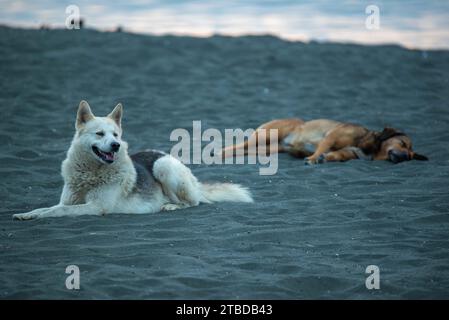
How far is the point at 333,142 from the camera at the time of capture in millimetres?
11117

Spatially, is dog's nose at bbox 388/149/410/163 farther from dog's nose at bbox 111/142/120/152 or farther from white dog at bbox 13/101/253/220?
dog's nose at bbox 111/142/120/152

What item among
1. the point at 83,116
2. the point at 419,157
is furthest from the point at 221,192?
the point at 419,157

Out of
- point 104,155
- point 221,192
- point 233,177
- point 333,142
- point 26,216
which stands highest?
point 333,142

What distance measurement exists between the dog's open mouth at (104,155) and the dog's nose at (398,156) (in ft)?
15.2

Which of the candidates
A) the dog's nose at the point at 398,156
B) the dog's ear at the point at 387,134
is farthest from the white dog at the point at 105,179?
the dog's ear at the point at 387,134

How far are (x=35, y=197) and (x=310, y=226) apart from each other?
3368mm

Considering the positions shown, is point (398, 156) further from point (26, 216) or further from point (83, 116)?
point (26, 216)

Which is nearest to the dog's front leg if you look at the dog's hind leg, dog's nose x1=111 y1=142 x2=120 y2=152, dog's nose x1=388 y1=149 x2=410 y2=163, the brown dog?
dog's nose x1=111 y1=142 x2=120 y2=152

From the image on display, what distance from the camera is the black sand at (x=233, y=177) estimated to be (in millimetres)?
5664

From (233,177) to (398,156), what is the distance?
2.56 metres

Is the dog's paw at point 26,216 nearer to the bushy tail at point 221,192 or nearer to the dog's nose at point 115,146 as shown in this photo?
the dog's nose at point 115,146

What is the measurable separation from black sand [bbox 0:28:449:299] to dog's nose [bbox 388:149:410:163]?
4.2 inches

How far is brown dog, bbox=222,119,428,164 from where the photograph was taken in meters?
10.7
